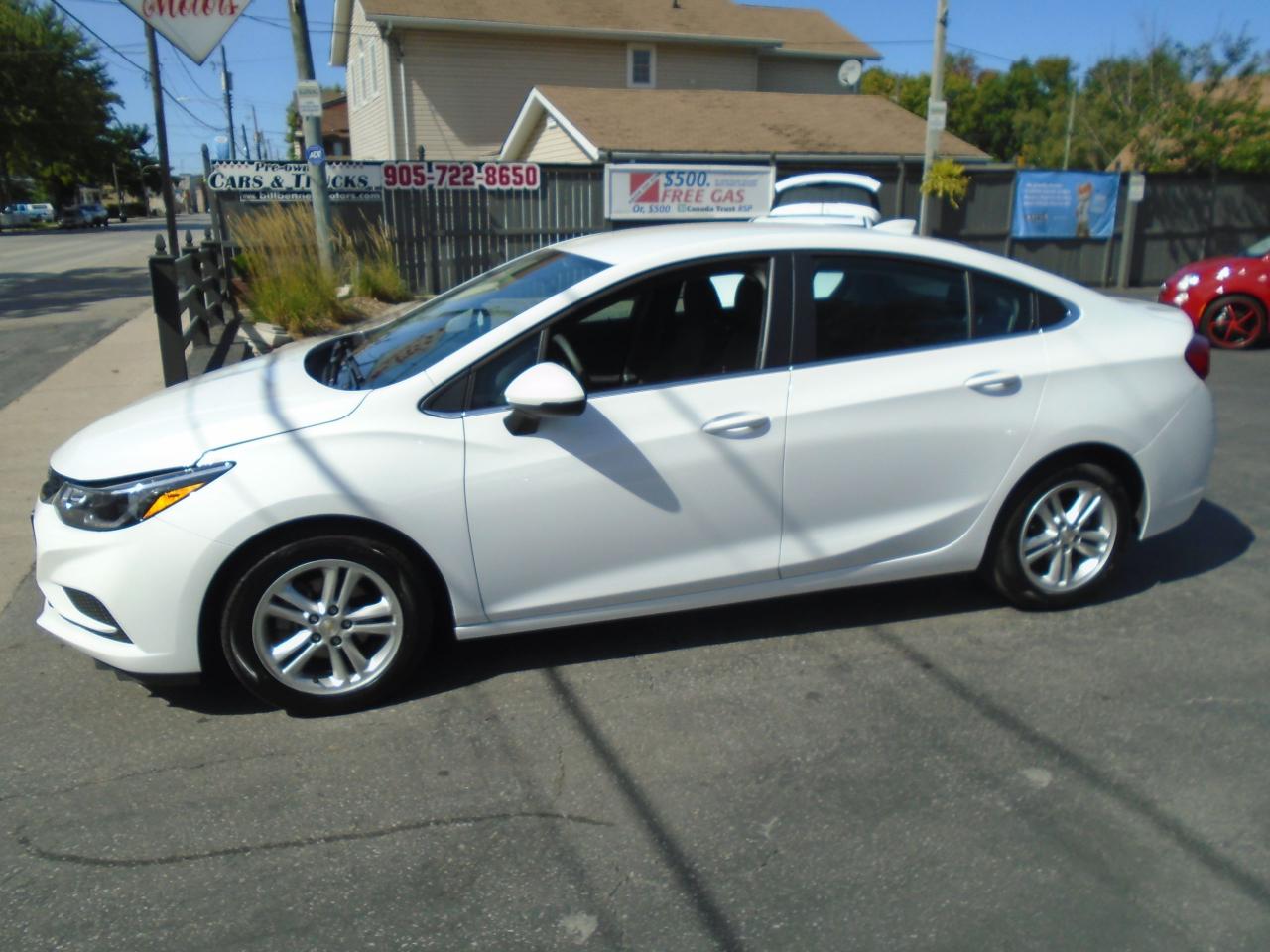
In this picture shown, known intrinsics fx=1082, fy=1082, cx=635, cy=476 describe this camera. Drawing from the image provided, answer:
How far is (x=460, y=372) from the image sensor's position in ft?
12.8

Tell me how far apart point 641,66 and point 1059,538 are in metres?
27.6

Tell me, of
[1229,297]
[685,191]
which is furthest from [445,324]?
[685,191]

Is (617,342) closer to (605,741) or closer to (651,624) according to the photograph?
(651,624)

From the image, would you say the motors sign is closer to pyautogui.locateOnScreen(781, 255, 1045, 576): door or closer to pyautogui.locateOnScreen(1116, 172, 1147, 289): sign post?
pyautogui.locateOnScreen(781, 255, 1045, 576): door

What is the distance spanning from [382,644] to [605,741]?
35.1 inches

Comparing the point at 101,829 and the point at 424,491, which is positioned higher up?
the point at 424,491

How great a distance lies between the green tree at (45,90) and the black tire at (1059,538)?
65.9 metres

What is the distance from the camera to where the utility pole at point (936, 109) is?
18172mm

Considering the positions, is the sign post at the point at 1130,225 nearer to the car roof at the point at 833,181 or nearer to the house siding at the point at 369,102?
the car roof at the point at 833,181

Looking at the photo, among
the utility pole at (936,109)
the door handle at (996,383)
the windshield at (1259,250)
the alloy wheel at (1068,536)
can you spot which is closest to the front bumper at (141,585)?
the door handle at (996,383)

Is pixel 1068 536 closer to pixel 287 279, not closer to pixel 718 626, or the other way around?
pixel 718 626

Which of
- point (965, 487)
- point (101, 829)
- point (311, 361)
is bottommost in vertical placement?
point (101, 829)

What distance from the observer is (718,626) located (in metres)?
4.68

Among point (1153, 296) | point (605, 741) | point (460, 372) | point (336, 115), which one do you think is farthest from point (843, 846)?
point (336, 115)
